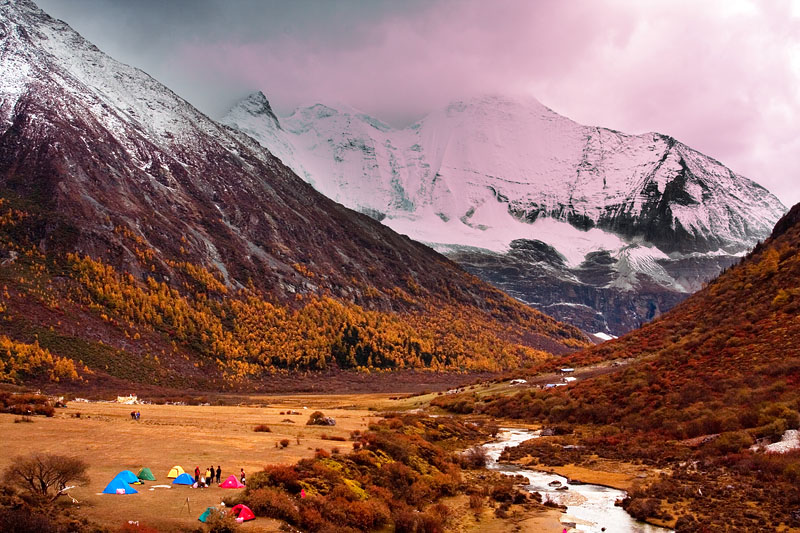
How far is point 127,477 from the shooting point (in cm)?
2308

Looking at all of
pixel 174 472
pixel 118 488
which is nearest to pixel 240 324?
pixel 174 472

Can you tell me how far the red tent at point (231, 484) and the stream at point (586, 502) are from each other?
16.8m

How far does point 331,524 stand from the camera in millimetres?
22438

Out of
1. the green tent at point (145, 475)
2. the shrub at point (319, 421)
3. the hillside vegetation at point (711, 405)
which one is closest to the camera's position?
the green tent at point (145, 475)

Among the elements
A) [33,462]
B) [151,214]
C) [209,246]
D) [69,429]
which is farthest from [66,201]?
[33,462]

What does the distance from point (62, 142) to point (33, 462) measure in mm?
187569

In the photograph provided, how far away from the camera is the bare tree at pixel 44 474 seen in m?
19.6

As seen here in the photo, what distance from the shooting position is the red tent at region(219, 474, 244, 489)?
25.2 m

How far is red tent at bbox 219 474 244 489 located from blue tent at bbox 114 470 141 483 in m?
3.81

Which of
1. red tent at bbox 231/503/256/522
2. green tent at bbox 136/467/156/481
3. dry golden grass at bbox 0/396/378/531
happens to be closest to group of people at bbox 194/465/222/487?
dry golden grass at bbox 0/396/378/531

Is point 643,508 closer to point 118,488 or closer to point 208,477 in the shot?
point 208,477

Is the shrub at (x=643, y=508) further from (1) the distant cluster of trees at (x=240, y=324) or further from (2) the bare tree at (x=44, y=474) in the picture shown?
(1) the distant cluster of trees at (x=240, y=324)

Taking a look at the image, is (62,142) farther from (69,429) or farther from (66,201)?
(69,429)

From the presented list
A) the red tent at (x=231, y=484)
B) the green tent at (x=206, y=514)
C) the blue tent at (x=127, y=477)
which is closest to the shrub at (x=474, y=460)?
the red tent at (x=231, y=484)
